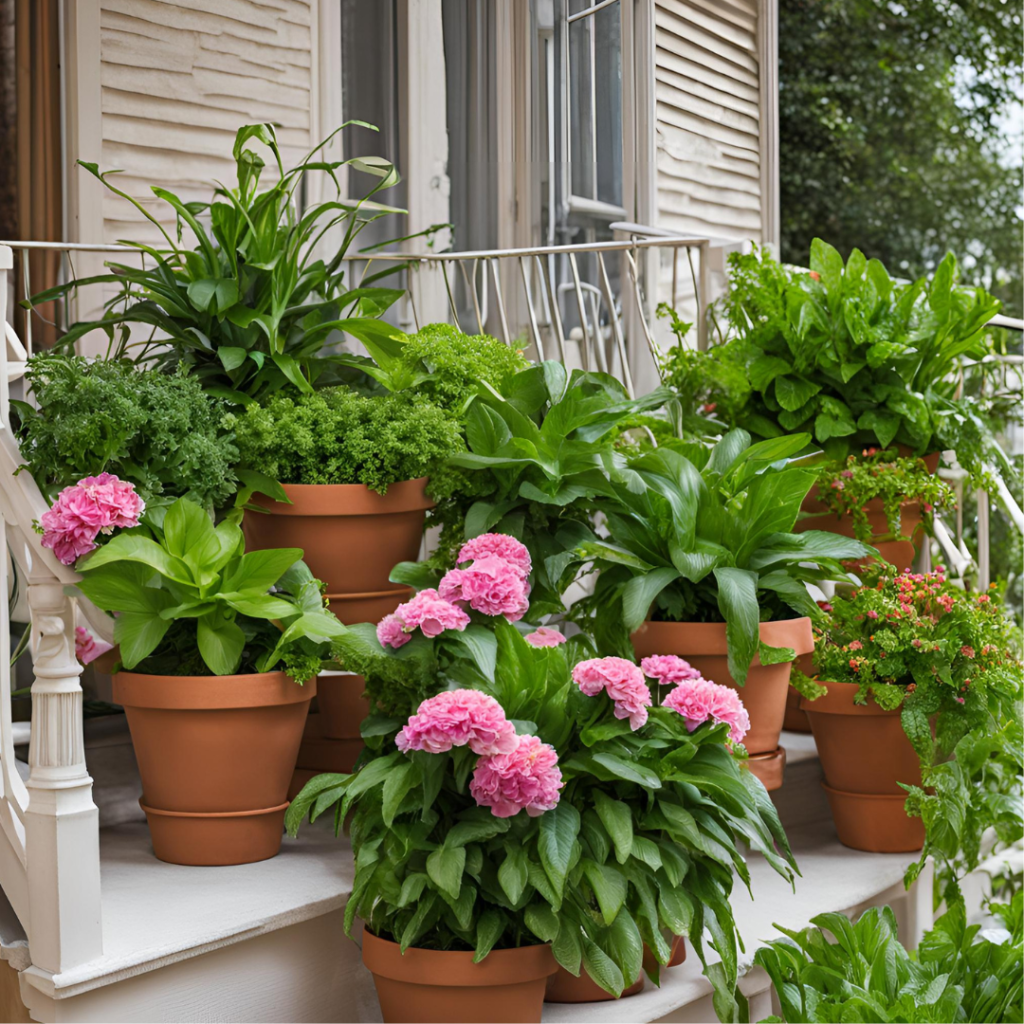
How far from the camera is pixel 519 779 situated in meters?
1.56

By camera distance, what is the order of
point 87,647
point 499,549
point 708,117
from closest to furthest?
point 499,549 → point 87,647 → point 708,117

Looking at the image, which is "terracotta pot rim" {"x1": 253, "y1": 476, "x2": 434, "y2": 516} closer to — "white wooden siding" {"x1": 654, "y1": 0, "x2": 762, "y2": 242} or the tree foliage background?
"white wooden siding" {"x1": 654, "y1": 0, "x2": 762, "y2": 242}

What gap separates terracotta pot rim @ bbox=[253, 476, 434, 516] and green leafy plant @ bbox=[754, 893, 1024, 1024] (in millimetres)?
1054

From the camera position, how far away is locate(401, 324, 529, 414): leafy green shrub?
7.18ft

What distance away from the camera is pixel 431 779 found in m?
1.61

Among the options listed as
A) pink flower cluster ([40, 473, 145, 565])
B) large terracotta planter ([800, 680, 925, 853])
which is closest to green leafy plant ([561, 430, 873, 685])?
large terracotta planter ([800, 680, 925, 853])

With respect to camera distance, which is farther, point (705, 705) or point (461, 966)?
point (705, 705)

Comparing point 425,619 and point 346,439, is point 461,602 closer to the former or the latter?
point 425,619

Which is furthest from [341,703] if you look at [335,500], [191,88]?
[191,88]

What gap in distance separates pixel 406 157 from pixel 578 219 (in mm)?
731

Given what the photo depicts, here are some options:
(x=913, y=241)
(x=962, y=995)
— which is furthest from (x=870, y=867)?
(x=913, y=241)

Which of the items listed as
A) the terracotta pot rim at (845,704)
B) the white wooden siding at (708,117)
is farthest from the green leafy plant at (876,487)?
the white wooden siding at (708,117)

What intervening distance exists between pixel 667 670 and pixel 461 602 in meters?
0.37

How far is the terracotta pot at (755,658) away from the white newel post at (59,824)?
41.8 inches
